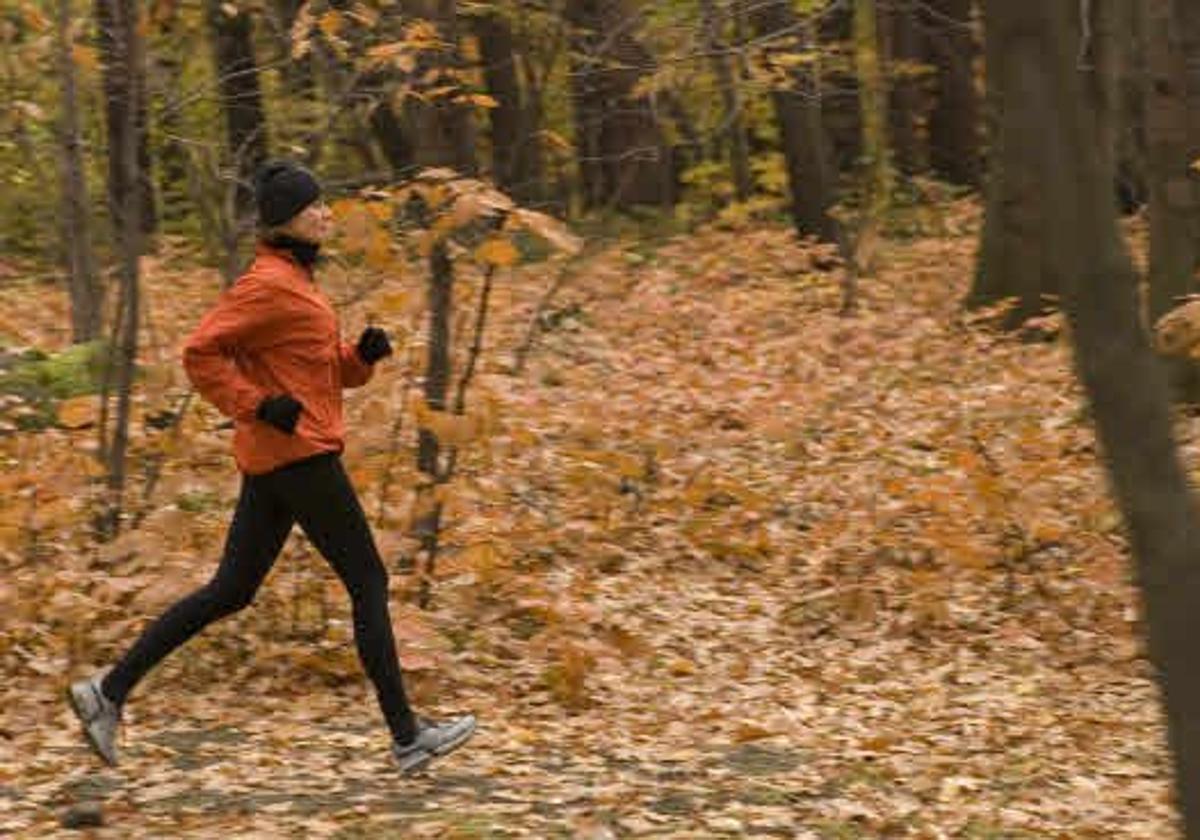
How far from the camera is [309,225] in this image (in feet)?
20.3

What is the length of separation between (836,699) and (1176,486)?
4248mm

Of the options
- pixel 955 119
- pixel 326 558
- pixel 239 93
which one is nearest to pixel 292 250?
pixel 326 558

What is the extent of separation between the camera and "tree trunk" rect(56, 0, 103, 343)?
9.55 m

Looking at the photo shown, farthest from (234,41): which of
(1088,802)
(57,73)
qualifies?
(1088,802)

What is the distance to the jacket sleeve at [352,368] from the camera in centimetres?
640

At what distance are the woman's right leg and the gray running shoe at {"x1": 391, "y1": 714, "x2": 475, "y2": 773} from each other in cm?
78

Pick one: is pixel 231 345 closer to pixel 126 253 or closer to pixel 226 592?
pixel 226 592

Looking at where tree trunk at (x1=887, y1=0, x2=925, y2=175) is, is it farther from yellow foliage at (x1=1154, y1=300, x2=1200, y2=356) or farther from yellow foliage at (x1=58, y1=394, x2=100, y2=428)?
yellow foliage at (x1=58, y1=394, x2=100, y2=428)

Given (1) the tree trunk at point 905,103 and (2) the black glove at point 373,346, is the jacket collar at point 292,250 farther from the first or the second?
(1) the tree trunk at point 905,103

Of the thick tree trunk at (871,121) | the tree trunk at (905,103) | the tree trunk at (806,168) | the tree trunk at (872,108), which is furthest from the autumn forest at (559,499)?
the tree trunk at (905,103)

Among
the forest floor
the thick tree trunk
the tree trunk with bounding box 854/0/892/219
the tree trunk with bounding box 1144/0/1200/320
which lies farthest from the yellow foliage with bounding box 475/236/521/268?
the tree trunk with bounding box 854/0/892/219

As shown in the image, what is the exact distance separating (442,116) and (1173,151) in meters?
5.25

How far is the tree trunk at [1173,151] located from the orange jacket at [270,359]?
24.0ft

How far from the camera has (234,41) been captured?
17.0 meters
